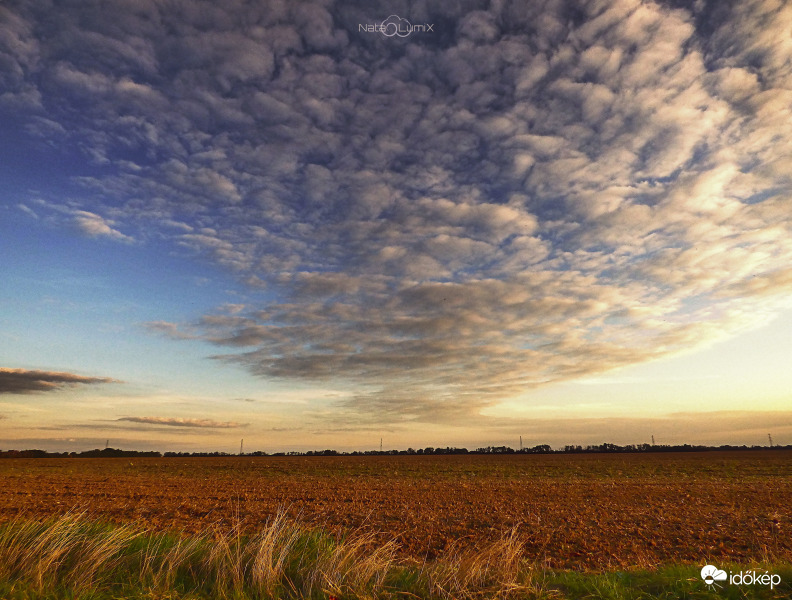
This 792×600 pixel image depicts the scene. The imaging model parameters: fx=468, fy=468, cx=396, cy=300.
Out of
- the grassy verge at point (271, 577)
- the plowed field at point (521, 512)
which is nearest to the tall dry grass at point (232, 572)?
the grassy verge at point (271, 577)

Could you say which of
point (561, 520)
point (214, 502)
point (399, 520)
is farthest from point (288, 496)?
point (561, 520)

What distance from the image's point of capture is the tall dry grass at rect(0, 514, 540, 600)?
672cm

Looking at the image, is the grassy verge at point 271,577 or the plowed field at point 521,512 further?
the plowed field at point 521,512

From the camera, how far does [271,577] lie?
22.8ft

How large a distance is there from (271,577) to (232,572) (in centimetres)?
70

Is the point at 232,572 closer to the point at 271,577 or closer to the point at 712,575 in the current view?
the point at 271,577

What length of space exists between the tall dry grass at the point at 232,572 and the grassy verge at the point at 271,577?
0.6 inches

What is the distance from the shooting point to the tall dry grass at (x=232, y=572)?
Answer: 6.72 meters

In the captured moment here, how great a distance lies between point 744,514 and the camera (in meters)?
24.9

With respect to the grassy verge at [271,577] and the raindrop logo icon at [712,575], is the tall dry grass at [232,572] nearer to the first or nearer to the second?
the grassy verge at [271,577]

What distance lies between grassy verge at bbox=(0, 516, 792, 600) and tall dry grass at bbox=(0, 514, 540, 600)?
0.05 feet

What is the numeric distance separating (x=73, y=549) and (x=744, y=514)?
30262 millimetres

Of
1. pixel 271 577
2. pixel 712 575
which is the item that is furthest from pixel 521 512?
pixel 271 577

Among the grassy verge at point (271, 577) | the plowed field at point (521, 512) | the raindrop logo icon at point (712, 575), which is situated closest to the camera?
the grassy verge at point (271, 577)
